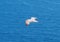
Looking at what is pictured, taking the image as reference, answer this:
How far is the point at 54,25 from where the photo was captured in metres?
2.29

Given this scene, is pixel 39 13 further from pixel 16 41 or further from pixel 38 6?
pixel 16 41

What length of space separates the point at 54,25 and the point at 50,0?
311 millimetres

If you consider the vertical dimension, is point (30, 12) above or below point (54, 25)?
above

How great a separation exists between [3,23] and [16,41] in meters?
0.27

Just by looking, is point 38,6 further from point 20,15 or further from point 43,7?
point 20,15

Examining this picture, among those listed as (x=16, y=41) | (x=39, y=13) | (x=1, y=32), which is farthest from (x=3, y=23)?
(x=39, y=13)

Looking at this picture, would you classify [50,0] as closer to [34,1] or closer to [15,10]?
[34,1]

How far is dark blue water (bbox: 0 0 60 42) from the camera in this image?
2277 mm

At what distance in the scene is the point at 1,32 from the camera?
89.6 inches

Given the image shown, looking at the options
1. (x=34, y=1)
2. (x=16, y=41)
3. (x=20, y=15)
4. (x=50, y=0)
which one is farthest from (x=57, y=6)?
(x=16, y=41)

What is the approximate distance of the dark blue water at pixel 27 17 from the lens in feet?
7.47

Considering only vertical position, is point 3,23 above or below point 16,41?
above

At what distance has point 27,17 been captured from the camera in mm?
2275

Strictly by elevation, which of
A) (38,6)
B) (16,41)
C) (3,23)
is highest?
(38,6)
